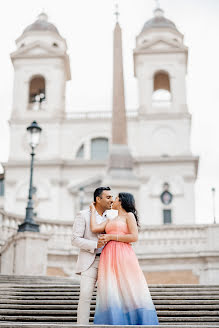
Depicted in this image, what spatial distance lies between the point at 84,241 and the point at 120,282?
0.59 metres

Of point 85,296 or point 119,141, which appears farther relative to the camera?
point 119,141

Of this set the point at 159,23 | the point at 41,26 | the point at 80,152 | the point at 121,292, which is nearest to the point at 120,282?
the point at 121,292

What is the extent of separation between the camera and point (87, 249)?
629cm

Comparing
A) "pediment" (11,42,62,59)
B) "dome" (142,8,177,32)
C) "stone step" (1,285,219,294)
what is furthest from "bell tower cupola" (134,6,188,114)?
"stone step" (1,285,219,294)

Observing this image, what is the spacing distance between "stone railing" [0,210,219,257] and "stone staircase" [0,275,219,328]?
758 centimetres

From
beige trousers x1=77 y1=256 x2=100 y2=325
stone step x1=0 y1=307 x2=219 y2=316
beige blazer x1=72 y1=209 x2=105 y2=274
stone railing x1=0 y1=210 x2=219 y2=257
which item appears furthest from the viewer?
stone railing x1=0 y1=210 x2=219 y2=257

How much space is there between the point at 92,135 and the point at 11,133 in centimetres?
647

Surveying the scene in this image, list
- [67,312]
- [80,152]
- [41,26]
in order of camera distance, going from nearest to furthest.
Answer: [67,312], [80,152], [41,26]

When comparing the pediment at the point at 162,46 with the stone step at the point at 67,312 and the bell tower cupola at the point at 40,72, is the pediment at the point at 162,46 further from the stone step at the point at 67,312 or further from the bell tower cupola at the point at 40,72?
the stone step at the point at 67,312

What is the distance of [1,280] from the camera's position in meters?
10.8

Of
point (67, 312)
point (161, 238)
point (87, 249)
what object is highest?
point (161, 238)

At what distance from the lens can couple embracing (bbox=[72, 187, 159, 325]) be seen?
19.9ft

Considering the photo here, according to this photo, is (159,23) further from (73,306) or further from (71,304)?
(73,306)

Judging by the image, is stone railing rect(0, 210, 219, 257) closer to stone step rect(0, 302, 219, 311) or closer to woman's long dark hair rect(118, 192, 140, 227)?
stone step rect(0, 302, 219, 311)
